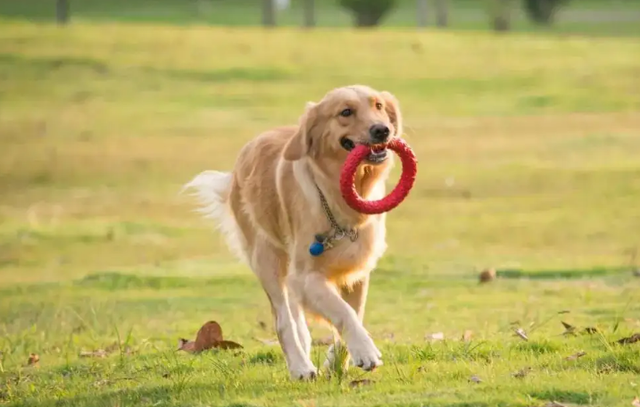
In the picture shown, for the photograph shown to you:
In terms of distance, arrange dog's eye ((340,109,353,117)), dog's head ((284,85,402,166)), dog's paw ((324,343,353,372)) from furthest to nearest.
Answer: dog's eye ((340,109,353,117)), dog's head ((284,85,402,166)), dog's paw ((324,343,353,372))

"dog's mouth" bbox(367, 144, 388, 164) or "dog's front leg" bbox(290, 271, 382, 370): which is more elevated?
"dog's mouth" bbox(367, 144, 388, 164)

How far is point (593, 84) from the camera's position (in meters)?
33.3

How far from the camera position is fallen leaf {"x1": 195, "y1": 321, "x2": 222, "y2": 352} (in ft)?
30.6

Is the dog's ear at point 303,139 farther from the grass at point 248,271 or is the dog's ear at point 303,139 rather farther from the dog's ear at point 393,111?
the grass at point 248,271

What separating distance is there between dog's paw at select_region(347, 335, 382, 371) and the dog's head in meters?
1.06

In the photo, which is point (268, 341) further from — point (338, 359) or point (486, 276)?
point (486, 276)

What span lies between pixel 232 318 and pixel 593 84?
73.2ft

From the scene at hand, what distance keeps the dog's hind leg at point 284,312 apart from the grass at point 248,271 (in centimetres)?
16

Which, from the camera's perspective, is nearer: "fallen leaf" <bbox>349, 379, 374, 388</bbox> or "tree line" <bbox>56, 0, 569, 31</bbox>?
"fallen leaf" <bbox>349, 379, 374, 388</bbox>

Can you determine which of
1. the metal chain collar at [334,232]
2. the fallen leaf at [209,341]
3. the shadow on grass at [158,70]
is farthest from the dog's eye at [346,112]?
the shadow on grass at [158,70]

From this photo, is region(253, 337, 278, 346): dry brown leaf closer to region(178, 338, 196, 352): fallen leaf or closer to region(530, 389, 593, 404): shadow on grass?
region(178, 338, 196, 352): fallen leaf

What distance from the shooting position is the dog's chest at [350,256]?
8.09 m

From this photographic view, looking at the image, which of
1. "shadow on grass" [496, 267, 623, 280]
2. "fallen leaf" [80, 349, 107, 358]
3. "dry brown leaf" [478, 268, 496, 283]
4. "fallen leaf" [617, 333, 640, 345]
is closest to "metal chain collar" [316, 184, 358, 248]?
"fallen leaf" [617, 333, 640, 345]

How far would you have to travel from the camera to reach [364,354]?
7.39 m
